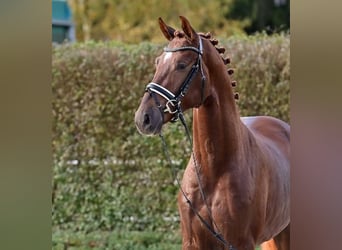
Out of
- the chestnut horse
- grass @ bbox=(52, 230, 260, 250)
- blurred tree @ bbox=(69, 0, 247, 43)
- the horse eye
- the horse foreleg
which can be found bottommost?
grass @ bbox=(52, 230, 260, 250)

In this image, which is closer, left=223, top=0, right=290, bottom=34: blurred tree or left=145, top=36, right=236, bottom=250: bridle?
left=145, top=36, right=236, bottom=250: bridle

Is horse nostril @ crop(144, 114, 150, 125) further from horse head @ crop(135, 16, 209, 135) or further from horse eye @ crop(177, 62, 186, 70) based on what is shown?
horse eye @ crop(177, 62, 186, 70)

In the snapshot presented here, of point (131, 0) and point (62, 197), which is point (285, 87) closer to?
point (62, 197)

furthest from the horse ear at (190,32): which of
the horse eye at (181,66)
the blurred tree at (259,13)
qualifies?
the blurred tree at (259,13)

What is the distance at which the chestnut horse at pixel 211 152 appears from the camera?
238 cm

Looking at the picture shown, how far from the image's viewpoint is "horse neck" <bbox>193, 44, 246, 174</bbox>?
2.55 m

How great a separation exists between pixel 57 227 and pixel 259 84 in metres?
2.25

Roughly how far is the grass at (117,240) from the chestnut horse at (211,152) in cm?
316

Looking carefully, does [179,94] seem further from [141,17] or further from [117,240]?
[141,17]

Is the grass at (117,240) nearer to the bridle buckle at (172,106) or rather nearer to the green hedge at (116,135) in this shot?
the green hedge at (116,135)

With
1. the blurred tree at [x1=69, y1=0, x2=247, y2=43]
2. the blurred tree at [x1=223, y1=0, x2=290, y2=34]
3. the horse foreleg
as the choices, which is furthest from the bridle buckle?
the blurred tree at [x1=223, y1=0, x2=290, y2=34]

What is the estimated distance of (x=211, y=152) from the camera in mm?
2582

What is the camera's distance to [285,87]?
572 cm
